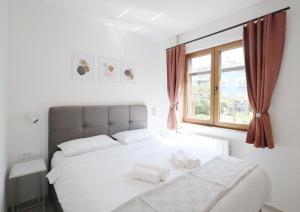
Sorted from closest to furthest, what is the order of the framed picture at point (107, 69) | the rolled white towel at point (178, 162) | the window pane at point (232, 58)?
the rolled white towel at point (178, 162)
the window pane at point (232, 58)
the framed picture at point (107, 69)

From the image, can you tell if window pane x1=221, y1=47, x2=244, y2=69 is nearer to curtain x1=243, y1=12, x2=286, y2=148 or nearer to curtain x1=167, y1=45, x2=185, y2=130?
curtain x1=243, y1=12, x2=286, y2=148

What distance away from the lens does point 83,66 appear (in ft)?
8.05

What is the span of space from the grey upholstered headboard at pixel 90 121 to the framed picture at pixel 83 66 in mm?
473

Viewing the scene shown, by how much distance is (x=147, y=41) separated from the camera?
10.8 feet

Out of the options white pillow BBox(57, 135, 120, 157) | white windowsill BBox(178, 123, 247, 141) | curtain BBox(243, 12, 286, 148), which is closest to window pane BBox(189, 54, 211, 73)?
curtain BBox(243, 12, 286, 148)

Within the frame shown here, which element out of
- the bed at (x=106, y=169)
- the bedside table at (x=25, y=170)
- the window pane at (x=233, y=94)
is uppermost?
the window pane at (x=233, y=94)

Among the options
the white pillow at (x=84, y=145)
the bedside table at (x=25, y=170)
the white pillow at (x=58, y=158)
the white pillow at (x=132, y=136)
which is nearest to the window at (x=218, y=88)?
the white pillow at (x=132, y=136)

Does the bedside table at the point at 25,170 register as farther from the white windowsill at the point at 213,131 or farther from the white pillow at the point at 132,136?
the white windowsill at the point at 213,131

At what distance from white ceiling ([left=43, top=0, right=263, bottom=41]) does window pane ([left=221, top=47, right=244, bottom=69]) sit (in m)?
0.56

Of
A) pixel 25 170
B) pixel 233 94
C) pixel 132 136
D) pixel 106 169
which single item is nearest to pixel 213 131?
pixel 233 94

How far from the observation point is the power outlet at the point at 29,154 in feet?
6.56

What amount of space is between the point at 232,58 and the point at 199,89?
776 millimetres

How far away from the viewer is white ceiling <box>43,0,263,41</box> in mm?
2115

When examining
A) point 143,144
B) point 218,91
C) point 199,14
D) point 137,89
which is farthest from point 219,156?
point 199,14
